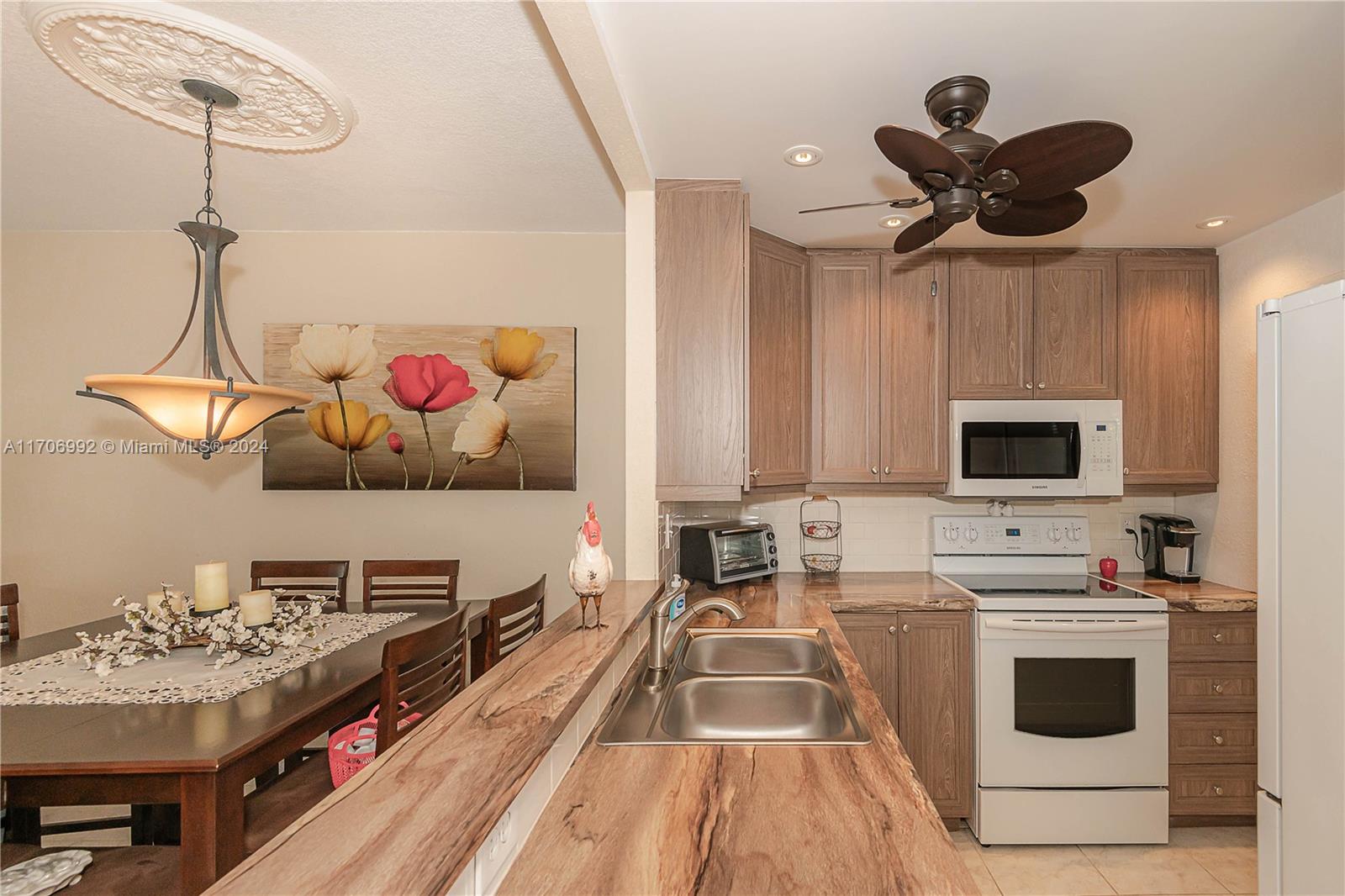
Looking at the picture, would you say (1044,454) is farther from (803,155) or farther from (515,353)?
(515,353)

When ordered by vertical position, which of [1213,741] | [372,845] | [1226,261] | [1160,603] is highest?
[1226,261]

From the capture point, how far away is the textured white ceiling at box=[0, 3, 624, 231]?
1.83 m

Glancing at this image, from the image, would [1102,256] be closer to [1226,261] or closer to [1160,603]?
[1226,261]

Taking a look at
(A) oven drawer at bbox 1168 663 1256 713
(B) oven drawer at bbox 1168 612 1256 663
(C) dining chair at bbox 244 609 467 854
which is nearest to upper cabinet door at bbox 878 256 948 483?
(B) oven drawer at bbox 1168 612 1256 663

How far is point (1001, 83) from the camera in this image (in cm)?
180

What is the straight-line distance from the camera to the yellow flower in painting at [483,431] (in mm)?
A: 3352

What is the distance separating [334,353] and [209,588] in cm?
136

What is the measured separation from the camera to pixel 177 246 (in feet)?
11.1

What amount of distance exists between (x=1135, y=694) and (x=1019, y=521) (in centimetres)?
90

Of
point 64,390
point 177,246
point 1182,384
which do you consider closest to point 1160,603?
point 1182,384

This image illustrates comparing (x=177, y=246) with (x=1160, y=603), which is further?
(x=177, y=246)

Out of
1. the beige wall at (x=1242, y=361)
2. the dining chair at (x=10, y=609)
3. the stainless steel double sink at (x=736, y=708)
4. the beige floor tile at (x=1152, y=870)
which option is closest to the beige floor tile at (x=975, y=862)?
the beige floor tile at (x=1152, y=870)

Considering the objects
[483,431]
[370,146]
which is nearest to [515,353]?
[483,431]

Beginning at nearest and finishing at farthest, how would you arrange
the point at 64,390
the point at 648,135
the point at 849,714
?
the point at 849,714 < the point at 648,135 < the point at 64,390
